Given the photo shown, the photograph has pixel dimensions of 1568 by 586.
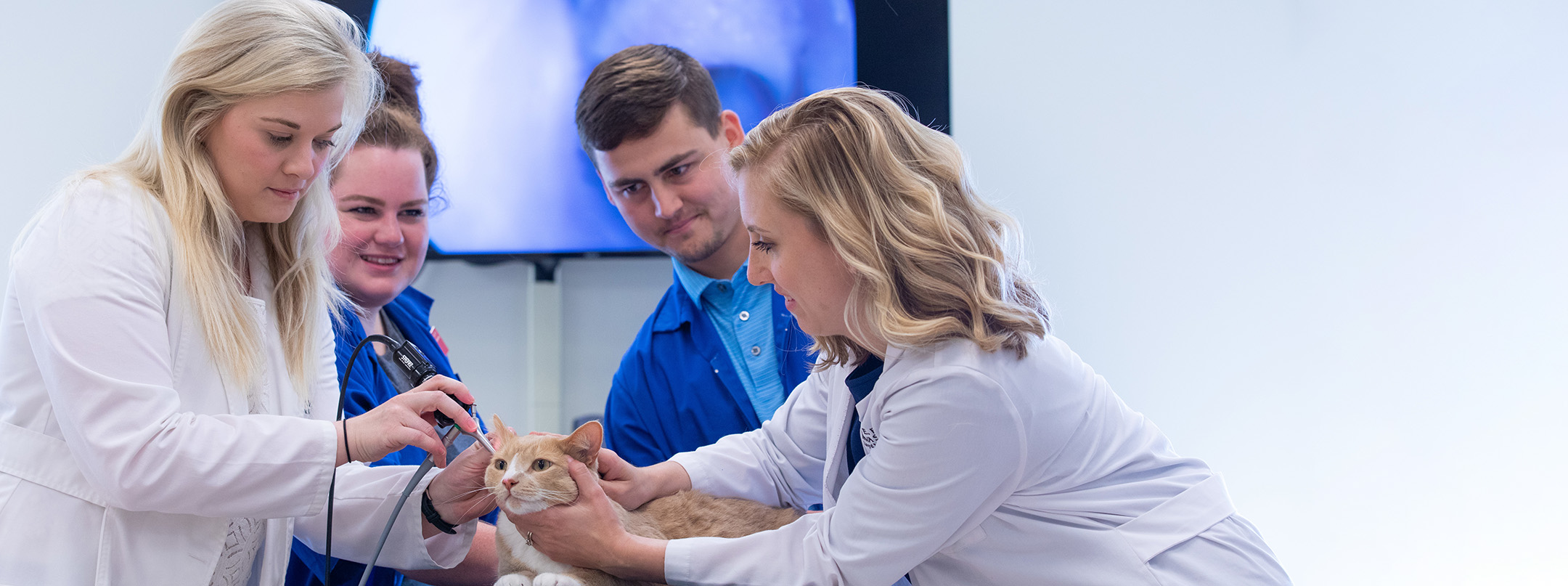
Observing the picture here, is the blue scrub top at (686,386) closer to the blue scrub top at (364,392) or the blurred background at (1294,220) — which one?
the blue scrub top at (364,392)

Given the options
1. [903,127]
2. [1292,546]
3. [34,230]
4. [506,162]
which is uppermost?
A: [903,127]

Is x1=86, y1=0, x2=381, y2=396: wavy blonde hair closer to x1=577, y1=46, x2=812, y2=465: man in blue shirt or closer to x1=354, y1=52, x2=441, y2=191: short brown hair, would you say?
x1=354, y1=52, x2=441, y2=191: short brown hair

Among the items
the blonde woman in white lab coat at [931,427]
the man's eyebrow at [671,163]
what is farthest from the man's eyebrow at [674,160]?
the blonde woman in white lab coat at [931,427]

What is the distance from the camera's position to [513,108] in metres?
2.86

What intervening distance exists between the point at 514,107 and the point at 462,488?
1.71 metres

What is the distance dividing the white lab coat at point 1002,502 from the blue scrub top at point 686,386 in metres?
0.62

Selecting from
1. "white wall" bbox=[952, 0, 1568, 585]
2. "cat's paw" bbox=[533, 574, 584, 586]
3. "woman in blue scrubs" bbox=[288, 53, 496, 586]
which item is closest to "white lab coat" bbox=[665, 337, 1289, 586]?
"cat's paw" bbox=[533, 574, 584, 586]

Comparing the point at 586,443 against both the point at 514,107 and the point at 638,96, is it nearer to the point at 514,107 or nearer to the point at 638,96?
the point at 638,96

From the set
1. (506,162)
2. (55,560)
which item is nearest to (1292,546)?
(506,162)

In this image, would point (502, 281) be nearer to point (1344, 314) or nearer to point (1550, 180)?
point (1344, 314)

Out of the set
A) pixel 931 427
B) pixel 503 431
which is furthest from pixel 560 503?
pixel 931 427

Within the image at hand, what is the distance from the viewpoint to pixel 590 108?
1938 millimetres

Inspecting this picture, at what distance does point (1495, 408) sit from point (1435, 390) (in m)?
0.15

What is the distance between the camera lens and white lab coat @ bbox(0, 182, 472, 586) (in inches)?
42.9
